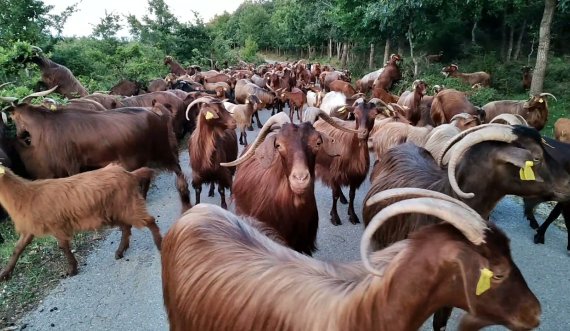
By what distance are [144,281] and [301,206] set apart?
224 centimetres

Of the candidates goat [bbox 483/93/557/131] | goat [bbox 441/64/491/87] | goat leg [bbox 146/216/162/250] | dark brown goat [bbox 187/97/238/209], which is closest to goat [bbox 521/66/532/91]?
goat [bbox 441/64/491/87]

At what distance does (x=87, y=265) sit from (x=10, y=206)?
115cm

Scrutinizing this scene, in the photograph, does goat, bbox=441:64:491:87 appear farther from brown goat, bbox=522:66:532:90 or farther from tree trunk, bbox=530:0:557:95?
tree trunk, bbox=530:0:557:95

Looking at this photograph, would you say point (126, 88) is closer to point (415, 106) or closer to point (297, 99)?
point (297, 99)

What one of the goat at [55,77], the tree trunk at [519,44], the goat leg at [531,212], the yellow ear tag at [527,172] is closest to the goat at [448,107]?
the goat leg at [531,212]

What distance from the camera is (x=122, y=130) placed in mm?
6242

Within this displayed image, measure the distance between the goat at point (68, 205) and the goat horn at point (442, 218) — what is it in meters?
3.76

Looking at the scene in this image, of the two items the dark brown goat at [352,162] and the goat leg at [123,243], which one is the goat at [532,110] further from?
the goat leg at [123,243]

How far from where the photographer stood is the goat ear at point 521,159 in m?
3.15

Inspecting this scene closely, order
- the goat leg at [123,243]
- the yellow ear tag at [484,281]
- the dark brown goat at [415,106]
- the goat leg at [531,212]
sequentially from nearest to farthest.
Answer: the yellow ear tag at [484,281] → the goat leg at [123,243] → the goat leg at [531,212] → the dark brown goat at [415,106]

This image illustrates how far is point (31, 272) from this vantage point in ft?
15.8

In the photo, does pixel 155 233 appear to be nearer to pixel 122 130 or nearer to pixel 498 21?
pixel 122 130

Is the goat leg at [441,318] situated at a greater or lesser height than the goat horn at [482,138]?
lesser

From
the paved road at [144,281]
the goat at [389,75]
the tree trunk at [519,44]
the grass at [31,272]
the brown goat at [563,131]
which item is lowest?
the paved road at [144,281]
